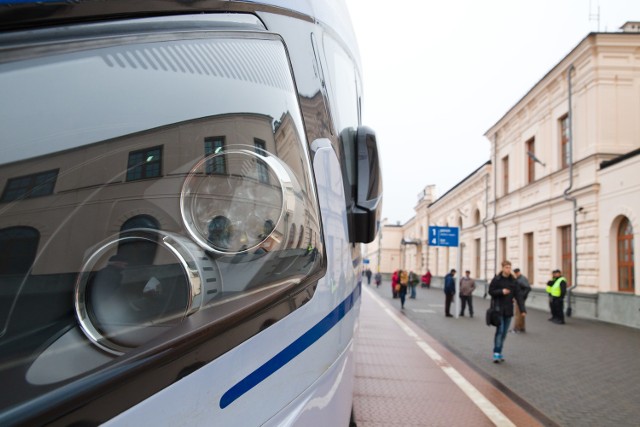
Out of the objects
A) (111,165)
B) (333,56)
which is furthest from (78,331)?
(333,56)

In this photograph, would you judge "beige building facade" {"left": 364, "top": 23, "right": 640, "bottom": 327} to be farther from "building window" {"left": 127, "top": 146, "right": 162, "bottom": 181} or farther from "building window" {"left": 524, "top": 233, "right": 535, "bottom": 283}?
"building window" {"left": 127, "top": 146, "right": 162, "bottom": 181}

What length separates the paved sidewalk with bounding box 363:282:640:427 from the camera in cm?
614

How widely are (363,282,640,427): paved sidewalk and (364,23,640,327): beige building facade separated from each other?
9.11ft

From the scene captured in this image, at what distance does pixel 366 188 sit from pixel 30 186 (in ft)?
4.26

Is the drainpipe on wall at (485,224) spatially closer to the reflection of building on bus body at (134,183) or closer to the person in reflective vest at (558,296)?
the person in reflective vest at (558,296)

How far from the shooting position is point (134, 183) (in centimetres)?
104

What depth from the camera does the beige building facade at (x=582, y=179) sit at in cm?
1755

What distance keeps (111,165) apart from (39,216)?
6.5 inches

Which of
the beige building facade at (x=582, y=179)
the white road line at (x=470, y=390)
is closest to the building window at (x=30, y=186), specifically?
the white road line at (x=470, y=390)

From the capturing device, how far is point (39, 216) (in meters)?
0.92

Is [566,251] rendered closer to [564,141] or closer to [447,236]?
[564,141]

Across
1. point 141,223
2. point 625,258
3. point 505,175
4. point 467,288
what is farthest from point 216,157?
point 505,175

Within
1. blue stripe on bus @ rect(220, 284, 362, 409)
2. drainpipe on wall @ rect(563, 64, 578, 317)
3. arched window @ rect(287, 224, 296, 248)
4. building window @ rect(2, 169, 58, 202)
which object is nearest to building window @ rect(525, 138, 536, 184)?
drainpipe on wall @ rect(563, 64, 578, 317)

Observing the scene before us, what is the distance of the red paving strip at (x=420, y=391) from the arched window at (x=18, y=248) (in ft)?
15.9
